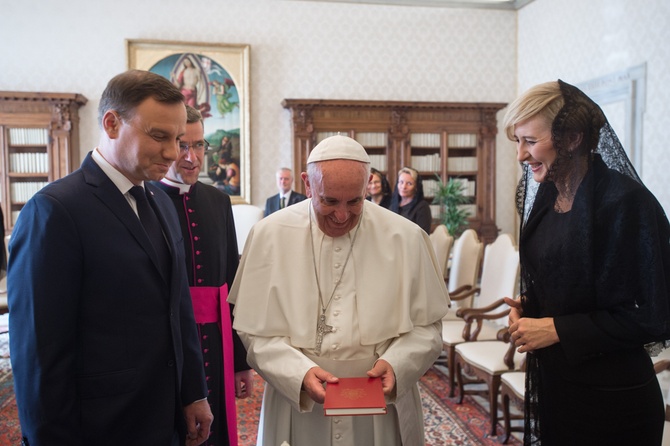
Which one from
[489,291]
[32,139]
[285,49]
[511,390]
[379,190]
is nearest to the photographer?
[511,390]

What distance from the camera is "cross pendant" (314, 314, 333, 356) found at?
1.87 m

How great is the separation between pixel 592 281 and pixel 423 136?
750 cm

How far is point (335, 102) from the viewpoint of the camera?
8.53 metres

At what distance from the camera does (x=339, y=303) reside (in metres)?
1.92

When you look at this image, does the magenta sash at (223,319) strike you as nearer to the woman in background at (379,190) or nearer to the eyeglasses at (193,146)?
the eyeglasses at (193,146)

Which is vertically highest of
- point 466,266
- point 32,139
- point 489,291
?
point 32,139

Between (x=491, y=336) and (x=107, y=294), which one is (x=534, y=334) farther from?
(x=491, y=336)

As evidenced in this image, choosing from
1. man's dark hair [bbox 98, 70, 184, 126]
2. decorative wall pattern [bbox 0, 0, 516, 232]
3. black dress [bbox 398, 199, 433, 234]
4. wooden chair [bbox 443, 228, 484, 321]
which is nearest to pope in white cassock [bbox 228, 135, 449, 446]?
man's dark hair [bbox 98, 70, 184, 126]

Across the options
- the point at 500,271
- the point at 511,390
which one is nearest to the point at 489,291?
the point at 500,271

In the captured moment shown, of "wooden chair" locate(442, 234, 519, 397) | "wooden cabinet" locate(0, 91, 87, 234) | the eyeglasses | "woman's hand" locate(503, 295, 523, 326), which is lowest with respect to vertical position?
"wooden chair" locate(442, 234, 519, 397)

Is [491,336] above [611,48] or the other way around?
the other way around

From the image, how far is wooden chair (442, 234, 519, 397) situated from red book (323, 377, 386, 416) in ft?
8.64

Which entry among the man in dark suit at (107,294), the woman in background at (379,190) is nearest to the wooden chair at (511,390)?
the man in dark suit at (107,294)

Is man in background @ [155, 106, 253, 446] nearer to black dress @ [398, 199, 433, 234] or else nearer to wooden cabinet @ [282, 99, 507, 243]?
black dress @ [398, 199, 433, 234]
